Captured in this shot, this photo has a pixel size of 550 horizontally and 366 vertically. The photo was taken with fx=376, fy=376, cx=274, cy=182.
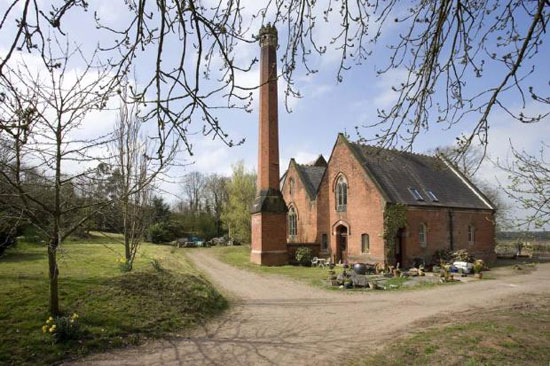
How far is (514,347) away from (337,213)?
63.6 feet

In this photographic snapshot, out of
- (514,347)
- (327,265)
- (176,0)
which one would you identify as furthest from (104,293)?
(327,265)

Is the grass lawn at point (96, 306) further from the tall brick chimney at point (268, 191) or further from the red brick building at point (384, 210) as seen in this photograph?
the red brick building at point (384, 210)

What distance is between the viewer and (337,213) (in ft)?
89.6

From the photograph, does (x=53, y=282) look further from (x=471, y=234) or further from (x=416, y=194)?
(x=471, y=234)

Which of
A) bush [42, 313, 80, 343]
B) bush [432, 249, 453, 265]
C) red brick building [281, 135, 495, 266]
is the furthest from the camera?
bush [432, 249, 453, 265]

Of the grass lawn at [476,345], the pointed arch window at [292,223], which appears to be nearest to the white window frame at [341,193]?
the pointed arch window at [292,223]

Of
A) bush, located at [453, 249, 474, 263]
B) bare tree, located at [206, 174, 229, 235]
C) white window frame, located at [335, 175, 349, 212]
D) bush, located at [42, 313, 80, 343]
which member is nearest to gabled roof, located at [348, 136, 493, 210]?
white window frame, located at [335, 175, 349, 212]

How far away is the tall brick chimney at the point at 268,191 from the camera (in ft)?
84.1

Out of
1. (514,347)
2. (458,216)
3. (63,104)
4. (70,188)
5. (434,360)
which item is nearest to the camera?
(434,360)

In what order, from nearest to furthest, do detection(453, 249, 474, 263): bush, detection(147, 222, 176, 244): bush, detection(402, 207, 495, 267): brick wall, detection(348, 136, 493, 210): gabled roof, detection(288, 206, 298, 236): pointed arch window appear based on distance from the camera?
detection(402, 207, 495, 267): brick wall
detection(453, 249, 474, 263): bush
detection(348, 136, 493, 210): gabled roof
detection(288, 206, 298, 236): pointed arch window
detection(147, 222, 176, 244): bush

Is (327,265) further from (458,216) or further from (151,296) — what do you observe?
(151,296)

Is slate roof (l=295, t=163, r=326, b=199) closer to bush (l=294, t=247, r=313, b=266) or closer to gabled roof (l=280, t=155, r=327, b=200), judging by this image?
gabled roof (l=280, t=155, r=327, b=200)

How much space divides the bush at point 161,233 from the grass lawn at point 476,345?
43471 millimetres

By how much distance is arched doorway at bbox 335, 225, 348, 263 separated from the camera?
2672 cm
